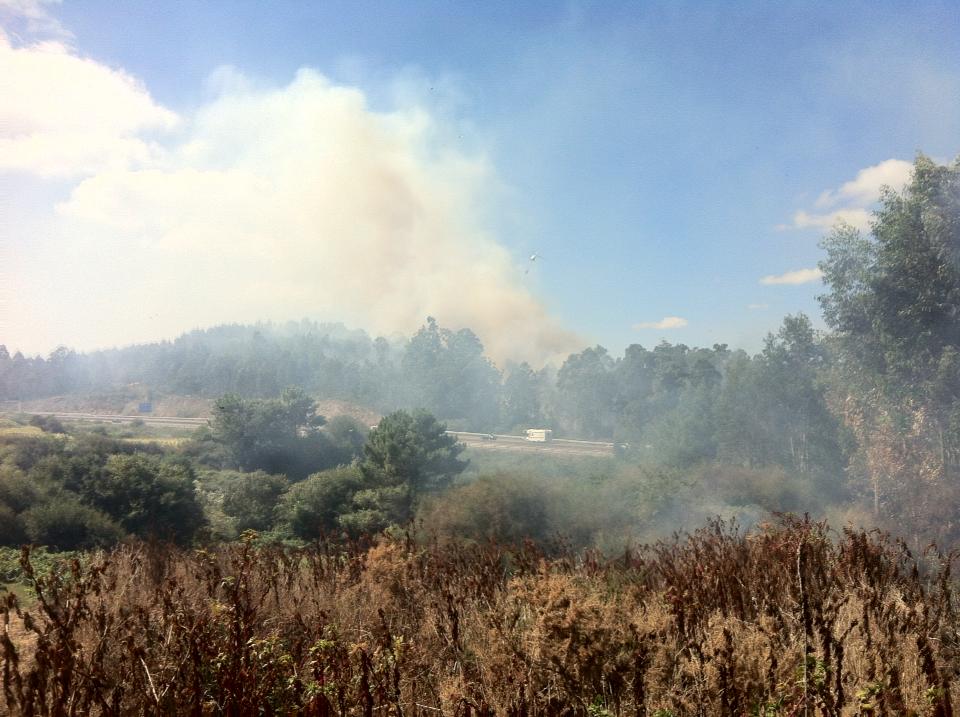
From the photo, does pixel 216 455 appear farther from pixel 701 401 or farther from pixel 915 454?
pixel 915 454

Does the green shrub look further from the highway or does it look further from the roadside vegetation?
the highway

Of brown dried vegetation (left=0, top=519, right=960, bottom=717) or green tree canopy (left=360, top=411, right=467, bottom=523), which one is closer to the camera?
brown dried vegetation (left=0, top=519, right=960, bottom=717)

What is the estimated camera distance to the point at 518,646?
4.45 m

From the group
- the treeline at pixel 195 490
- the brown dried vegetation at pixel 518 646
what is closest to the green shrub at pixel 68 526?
the treeline at pixel 195 490

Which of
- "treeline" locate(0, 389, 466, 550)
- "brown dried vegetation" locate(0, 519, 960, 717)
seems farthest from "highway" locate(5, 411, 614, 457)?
"brown dried vegetation" locate(0, 519, 960, 717)

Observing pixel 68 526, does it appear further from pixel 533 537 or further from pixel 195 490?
pixel 533 537

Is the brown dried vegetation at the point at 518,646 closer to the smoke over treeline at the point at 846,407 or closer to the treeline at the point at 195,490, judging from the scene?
the treeline at the point at 195,490

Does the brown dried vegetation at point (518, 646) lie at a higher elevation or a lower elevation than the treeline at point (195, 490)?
higher

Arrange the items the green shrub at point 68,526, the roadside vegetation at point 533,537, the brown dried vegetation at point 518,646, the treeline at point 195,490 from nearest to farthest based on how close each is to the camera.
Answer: the brown dried vegetation at point 518,646, the roadside vegetation at point 533,537, the green shrub at point 68,526, the treeline at point 195,490

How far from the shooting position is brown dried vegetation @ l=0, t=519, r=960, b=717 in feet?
9.83

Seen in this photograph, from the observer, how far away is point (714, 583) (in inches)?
218

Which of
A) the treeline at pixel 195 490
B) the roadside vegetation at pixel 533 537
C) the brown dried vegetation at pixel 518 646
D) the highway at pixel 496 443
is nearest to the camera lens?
the brown dried vegetation at pixel 518 646

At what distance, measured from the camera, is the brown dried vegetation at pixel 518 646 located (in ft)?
9.83

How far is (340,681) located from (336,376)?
186ft
